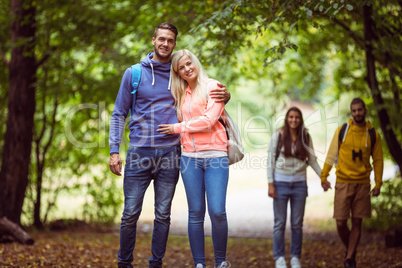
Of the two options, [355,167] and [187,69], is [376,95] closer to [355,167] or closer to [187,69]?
[355,167]

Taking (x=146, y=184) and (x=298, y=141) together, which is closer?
(x=146, y=184)

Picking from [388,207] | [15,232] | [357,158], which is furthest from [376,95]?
[15,232]

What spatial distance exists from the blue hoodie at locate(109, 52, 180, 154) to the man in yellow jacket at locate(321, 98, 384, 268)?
7.80ft

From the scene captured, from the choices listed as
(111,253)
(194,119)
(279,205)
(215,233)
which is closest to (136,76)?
(194,119)

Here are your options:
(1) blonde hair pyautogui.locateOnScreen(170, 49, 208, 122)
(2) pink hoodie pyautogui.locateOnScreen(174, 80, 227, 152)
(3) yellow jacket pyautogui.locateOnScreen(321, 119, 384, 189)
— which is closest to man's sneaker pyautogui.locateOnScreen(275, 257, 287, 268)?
(3) yellow jacket pyautogui.locateOnScreen(321, 119, 384, 189)

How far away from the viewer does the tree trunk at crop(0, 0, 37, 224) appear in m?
8.55

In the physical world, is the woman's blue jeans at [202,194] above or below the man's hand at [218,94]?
below

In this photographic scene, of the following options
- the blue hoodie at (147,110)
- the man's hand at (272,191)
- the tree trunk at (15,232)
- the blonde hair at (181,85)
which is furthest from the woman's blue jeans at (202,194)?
the tree trunk at (15,232)

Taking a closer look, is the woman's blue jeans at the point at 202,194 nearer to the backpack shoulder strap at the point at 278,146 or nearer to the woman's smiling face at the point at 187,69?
the woman's smiling face at the point at 187,69

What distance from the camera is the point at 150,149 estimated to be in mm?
4234

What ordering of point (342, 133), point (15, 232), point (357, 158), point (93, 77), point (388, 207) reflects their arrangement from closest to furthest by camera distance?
point (357, 158)
point (342, 133)
point (15, 232)
point (388, 207)
point (93, 77)

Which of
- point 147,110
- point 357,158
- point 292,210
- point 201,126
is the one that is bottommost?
point 292,210

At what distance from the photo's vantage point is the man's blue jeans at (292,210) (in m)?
5.84

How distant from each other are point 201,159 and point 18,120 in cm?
556
